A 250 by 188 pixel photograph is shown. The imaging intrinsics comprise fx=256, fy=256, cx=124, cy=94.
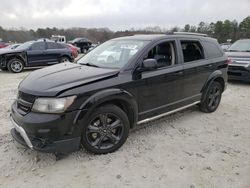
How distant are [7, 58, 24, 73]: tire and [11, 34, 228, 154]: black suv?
27.1ft

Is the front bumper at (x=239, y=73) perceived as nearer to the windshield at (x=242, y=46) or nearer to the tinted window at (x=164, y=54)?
the windshield at (x=242, y=46)

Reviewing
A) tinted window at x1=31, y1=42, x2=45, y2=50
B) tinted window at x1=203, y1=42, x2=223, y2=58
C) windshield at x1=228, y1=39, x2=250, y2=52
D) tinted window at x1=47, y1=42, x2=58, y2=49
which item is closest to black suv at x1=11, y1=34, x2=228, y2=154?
tinted window at x1=203, y1=42, x2=223, y2=58

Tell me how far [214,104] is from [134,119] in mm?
2609

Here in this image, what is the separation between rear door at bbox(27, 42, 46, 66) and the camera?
1230 cm

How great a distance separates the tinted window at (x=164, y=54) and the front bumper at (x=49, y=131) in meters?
1.83

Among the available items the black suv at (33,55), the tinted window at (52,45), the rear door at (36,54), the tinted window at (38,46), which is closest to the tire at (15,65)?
the black suv at (33,55)

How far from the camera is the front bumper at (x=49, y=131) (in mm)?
3139

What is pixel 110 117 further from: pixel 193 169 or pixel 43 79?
pixel 193 169

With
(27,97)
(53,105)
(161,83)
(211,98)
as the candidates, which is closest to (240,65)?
(211,98)

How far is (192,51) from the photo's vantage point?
16.9 ft

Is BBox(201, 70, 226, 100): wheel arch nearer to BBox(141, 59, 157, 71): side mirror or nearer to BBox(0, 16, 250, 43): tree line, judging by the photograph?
BBox(141, 59, 157, 71): side mirror

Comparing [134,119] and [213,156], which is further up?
[134,119]

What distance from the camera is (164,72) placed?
14.3 feet

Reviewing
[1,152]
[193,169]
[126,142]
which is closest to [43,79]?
[1,152]
